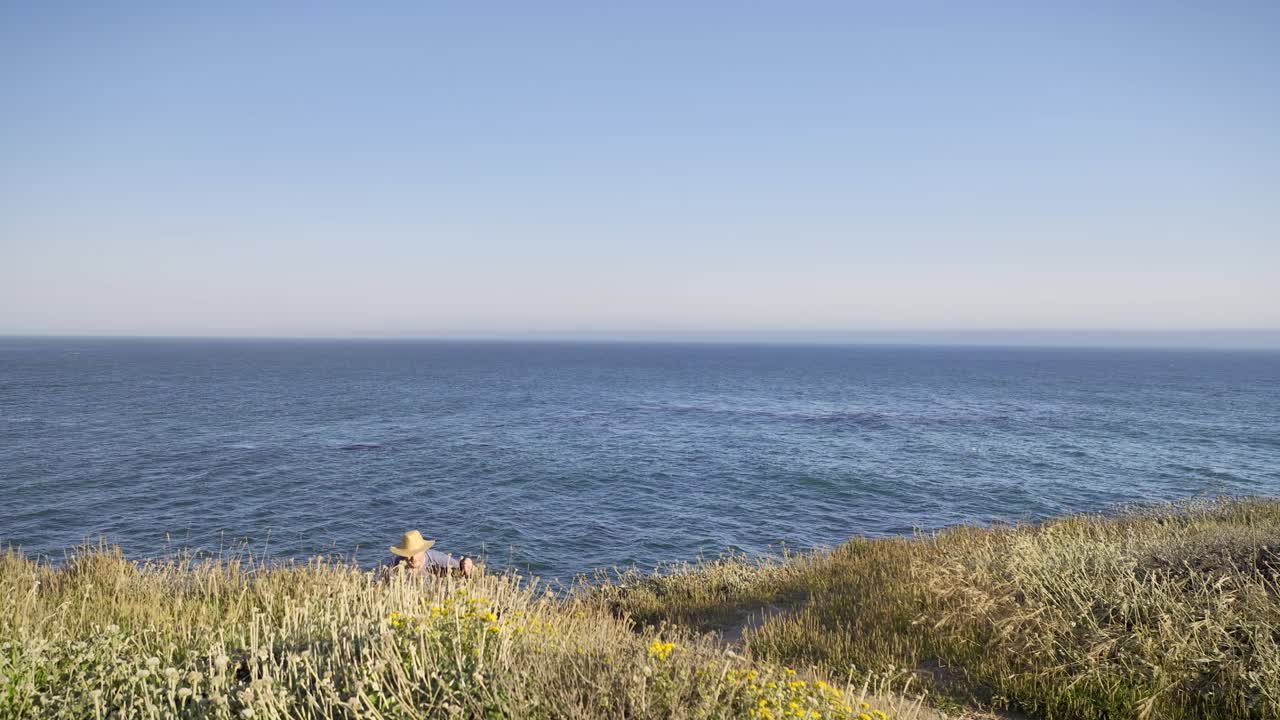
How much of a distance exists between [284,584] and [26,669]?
3108 millimetres

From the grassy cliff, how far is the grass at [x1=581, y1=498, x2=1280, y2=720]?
3 cm

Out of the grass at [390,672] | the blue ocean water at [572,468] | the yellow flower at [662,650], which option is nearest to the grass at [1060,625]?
the grass at [390,672]

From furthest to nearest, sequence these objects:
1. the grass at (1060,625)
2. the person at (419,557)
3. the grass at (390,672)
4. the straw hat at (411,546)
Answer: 1. the straw hat at (411,546)
2. the person at (419,557)
3. the grass at (1060,625)
4. the grass at (390,672)

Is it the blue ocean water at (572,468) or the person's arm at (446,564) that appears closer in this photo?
the person's arm at (446,564)

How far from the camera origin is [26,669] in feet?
14.3

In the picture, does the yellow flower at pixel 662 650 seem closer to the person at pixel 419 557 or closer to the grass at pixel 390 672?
the grass at pixel 390 672

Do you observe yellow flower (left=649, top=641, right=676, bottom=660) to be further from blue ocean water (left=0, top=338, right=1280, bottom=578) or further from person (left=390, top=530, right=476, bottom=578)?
blue ocean water (left=0, top=338, right=1280, bottom=578)

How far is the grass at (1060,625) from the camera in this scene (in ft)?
18.4

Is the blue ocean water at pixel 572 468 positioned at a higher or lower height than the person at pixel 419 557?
lower

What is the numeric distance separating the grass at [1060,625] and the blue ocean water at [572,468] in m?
9.79

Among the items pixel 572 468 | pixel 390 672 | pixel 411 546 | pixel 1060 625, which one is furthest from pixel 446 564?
pixel 572 468

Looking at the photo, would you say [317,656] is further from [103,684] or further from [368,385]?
[368,385]

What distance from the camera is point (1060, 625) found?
661cm

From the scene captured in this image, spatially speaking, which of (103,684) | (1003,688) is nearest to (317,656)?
(103,684)
